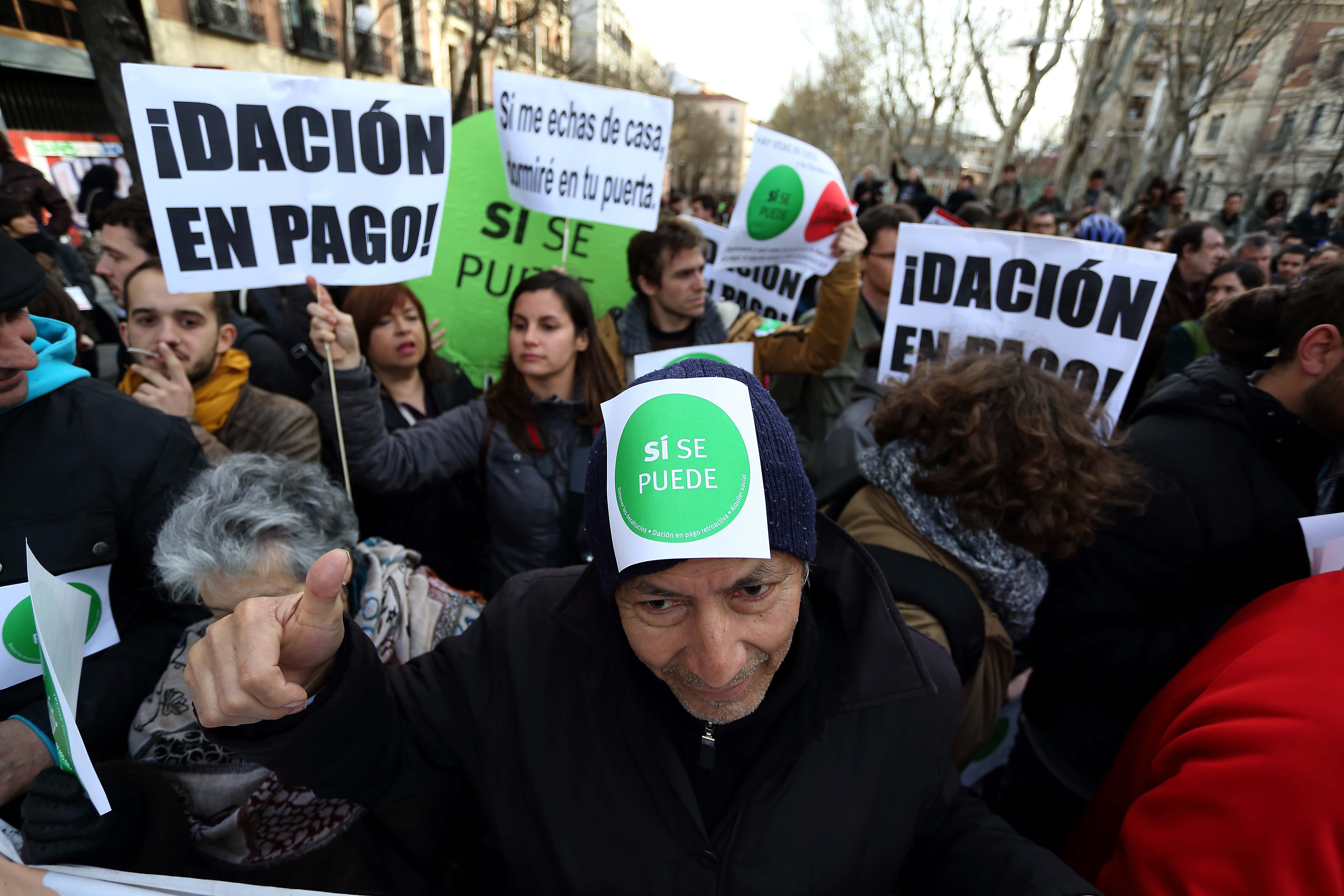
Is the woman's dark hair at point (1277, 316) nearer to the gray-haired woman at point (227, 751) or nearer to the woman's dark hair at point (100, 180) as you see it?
the gray-haired woman at point (227, 751)

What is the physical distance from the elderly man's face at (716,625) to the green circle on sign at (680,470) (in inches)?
3.1

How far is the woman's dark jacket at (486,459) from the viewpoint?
7.64 ft

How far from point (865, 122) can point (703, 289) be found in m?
40.2

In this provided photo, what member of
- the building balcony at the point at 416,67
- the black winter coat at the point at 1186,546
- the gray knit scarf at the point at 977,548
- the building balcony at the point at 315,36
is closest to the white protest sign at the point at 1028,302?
the black winter coat at the point at 1186,546

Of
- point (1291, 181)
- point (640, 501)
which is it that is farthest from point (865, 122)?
point (640, 501)

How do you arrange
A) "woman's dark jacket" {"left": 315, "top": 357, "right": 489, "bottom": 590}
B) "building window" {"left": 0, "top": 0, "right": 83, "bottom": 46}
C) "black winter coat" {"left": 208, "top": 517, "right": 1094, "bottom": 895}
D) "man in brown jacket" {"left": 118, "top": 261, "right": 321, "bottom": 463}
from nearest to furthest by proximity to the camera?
"black winter coat" {"left": 208, "top": 517, "right": 1094, "bottom": 895}
"man in brown jacket" {"left": 118, "top": 261, "right": 321, "bottom": 463}
"woman's dark jacket" {"left": 315, "top": 357, "right": 489, "bottom": 590}
"building window" {"left": 0, "top": 0, "right": 83, "bottom": 46}

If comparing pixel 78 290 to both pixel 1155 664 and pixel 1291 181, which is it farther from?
Answer: pixel 1291 181

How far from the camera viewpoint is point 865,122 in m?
37.6

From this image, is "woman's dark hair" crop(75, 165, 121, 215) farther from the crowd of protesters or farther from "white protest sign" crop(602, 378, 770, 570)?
"white protest sign" crop(602, 378, 770, 570)

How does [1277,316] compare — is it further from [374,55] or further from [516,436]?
[374,55]

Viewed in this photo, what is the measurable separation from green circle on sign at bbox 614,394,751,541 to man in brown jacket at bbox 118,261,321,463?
72.4 inches

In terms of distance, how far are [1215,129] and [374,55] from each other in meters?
39.2

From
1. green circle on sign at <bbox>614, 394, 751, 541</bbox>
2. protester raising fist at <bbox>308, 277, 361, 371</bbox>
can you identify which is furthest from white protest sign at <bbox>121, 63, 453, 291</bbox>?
green circle on sign at <bbox>614, 394, 751, 541</bbox>

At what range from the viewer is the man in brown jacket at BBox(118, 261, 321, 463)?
7.63 ft
